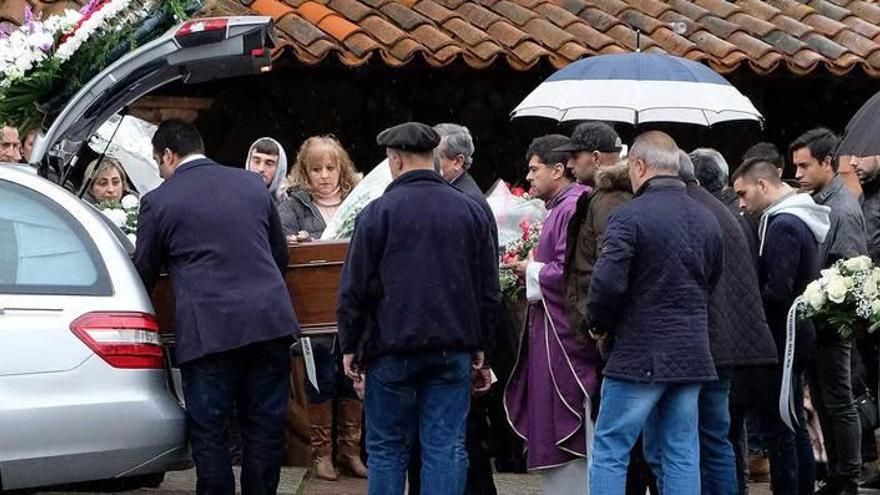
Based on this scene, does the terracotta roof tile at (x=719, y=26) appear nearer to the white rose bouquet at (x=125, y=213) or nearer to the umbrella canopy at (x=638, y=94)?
the umbrella canopy at (x=638, y=94)

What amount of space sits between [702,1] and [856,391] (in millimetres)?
4075

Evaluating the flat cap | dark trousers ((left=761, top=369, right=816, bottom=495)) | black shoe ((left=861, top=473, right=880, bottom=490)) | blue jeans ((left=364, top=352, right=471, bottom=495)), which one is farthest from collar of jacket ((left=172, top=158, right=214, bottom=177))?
black shoe ((left=861, top=473, right=880, bottom=490))

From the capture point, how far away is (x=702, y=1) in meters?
13.1

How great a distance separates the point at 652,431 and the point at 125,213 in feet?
9.30

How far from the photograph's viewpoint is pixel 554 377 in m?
8.12

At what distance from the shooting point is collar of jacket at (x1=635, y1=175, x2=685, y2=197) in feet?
25.6

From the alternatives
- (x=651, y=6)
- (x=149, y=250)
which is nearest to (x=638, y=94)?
(x=651, y=6)

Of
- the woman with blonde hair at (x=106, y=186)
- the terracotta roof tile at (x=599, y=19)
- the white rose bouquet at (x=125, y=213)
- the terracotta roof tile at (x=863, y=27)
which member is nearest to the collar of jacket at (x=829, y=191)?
the terracotta roof tile at (x=599, y=19)

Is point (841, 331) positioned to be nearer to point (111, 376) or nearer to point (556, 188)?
point (556, 188)

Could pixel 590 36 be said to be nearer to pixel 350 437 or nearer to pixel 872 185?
pixel 872 185

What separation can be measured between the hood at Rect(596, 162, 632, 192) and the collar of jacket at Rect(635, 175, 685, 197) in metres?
0.29

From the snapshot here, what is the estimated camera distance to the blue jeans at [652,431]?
7711 millimetres

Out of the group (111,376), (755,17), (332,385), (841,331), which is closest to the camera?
(111,376)

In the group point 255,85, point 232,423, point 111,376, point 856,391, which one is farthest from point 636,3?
point 111,376
